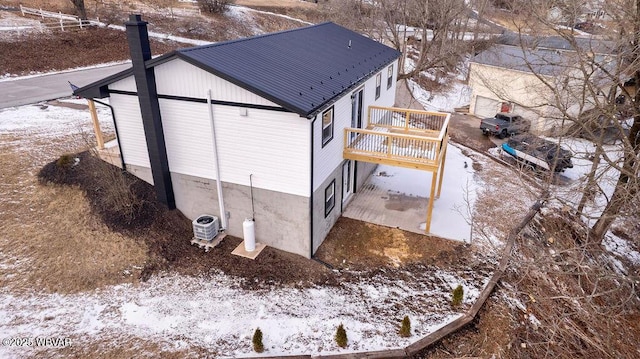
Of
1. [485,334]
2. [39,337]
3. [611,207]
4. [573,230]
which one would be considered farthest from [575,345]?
[39,337]

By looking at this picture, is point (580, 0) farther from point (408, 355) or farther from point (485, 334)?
point (408, 355)

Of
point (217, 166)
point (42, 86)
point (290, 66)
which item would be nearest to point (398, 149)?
point (290, 66)

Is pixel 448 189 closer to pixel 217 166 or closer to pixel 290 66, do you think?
Answer: pixel 290 66

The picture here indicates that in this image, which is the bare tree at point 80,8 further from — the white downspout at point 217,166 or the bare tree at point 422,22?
the white downspout at point 217,166

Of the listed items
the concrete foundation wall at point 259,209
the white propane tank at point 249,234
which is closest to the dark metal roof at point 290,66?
the concrete foundation wall at point 259,209

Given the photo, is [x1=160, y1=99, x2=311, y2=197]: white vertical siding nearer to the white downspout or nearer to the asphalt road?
the white downspout

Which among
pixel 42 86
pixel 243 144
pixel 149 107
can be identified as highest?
pixel 149 107
